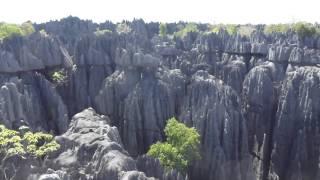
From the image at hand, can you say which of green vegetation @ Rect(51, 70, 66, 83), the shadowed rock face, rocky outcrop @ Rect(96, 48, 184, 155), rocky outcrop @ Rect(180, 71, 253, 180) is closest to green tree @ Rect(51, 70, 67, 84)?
green vegetation @ Rect(51, 70, 66, 83)

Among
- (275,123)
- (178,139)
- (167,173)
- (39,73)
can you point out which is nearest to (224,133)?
(178,139)

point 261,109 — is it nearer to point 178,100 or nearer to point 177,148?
point 178,100

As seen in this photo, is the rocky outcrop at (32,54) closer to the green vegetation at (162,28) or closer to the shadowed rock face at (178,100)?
the shadowed rock face at (178,100)

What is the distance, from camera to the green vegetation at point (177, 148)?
3334 centimetres

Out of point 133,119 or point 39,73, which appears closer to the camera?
point 133,119

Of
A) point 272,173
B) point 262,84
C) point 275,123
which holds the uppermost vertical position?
point 262,84

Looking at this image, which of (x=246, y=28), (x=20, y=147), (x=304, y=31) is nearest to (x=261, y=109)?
(x=304, y=31)

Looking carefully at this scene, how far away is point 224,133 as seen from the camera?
4059 centimetres

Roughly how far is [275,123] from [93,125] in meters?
26.6

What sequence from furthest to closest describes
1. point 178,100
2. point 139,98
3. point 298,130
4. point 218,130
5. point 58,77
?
point 58,77 < point 298,130 < point 178,100 < point 139,98 < point 218,130

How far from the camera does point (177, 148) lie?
116ft

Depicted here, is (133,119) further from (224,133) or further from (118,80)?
(224,133)

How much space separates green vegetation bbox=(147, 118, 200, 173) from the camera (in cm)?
3334

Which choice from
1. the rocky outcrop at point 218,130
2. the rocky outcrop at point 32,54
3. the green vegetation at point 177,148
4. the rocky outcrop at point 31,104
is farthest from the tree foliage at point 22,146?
the rocky outcrop at point 32,54
